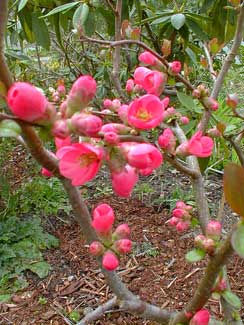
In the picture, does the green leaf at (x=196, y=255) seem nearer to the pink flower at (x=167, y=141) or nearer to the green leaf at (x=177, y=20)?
the pink flower at (x=167, y=141)

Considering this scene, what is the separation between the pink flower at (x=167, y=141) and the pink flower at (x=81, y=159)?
24 centimetres

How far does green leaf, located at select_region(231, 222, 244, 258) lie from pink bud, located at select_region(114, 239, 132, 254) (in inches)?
8.7

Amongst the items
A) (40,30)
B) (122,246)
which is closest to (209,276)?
(122,246)

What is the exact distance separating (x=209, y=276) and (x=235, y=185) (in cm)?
24

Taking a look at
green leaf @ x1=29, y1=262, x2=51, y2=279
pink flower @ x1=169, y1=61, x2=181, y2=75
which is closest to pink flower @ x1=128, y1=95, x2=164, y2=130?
pink flower @ x1=169, y1=61, x2=181, y2=75

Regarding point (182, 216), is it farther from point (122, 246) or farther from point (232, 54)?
point (232, 54)

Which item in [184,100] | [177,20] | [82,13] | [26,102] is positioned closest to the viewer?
[26,102]

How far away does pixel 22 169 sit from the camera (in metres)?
2.56

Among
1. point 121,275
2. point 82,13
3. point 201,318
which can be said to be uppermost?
point 82,13

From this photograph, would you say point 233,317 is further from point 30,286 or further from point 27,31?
point 27,31

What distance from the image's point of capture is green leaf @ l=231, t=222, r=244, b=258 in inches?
21.1

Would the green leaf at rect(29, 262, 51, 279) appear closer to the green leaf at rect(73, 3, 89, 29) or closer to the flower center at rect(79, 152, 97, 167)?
the green leaf at rect(73, 3, 89, 29)

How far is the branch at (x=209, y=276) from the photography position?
0.65 m

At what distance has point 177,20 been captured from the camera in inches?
63.9
